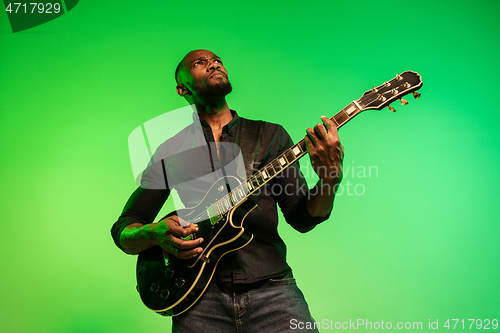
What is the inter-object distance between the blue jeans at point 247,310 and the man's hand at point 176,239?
0.17 m

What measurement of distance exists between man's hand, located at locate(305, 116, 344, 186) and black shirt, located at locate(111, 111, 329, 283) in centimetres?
18

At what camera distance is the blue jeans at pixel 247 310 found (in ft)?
3.96

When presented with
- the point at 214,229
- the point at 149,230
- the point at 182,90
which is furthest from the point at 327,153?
the point at 182,90

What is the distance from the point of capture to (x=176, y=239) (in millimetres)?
1262

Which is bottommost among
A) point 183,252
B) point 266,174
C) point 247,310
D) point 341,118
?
point 247,310

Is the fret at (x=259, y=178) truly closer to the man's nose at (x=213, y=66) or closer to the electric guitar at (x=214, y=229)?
the electric guitar at (x=214, y=229)

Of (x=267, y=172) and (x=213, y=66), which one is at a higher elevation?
(x=213, y=66)

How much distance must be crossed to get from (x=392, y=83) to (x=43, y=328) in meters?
2.57

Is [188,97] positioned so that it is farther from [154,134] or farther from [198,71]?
[154,134]

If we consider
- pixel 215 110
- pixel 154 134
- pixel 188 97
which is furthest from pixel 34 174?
pixel 215 110

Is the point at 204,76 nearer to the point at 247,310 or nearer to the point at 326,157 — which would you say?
the point at 326,157

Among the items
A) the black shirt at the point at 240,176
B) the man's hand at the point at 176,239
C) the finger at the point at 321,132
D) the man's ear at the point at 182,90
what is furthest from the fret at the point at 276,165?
the man's ear at the point at 182,90

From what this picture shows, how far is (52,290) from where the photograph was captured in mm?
2305

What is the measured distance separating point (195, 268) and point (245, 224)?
0.25 meters
